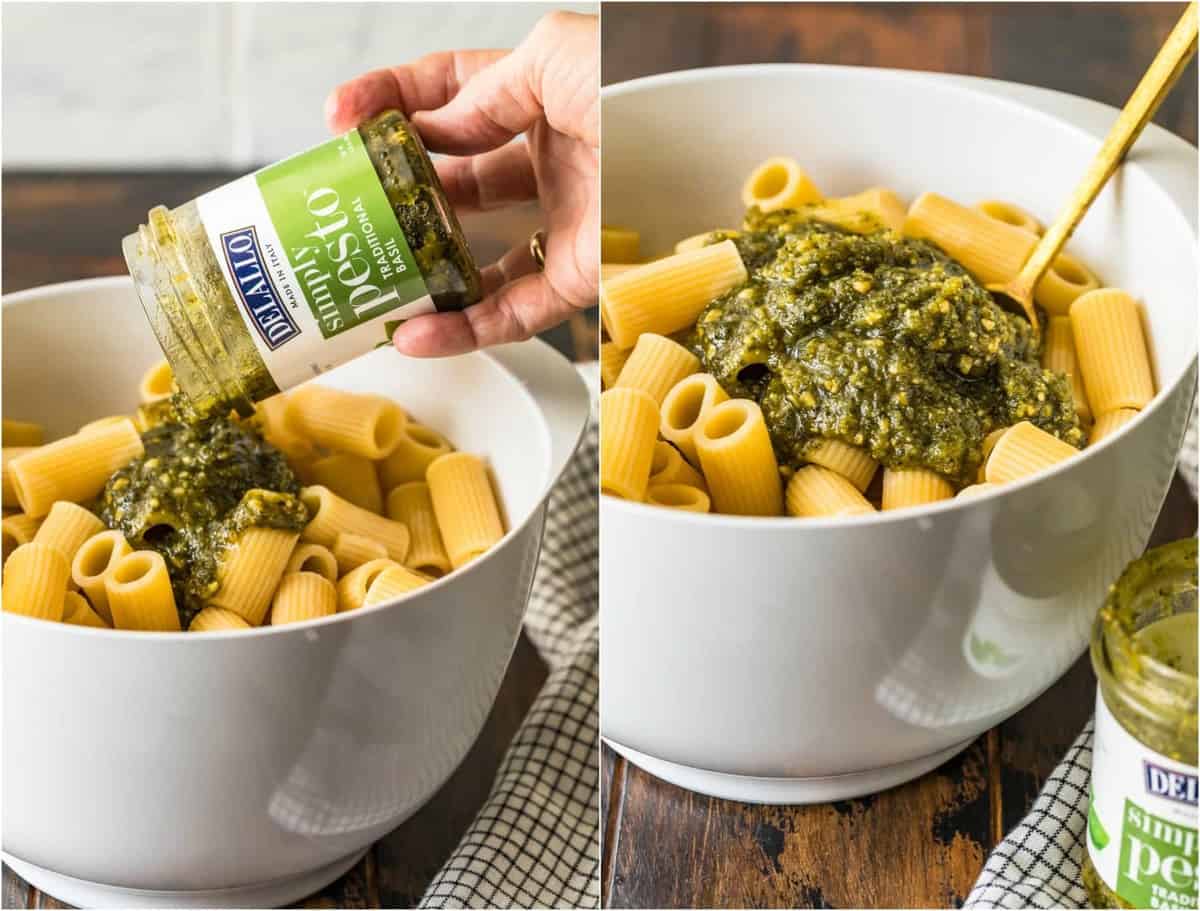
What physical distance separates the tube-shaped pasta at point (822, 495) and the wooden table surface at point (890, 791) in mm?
240

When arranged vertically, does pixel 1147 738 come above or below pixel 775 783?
above

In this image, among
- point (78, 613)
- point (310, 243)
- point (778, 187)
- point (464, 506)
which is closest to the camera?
point (310, 243)

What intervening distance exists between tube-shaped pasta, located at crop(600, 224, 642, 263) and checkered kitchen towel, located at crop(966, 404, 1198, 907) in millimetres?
574

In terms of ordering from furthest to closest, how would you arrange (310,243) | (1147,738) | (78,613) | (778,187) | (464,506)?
(778,187), (464,506), (78,613), (310,243), (1147,738)

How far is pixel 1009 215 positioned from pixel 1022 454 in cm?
35

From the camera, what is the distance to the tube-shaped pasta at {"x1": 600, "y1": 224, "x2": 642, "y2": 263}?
1191 mm

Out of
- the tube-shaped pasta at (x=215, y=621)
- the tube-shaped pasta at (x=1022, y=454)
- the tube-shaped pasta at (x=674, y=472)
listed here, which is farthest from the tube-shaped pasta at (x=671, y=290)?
the tube-shaped pasta at (x=215, y=621)

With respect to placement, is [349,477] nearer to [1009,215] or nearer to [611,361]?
[611,361]

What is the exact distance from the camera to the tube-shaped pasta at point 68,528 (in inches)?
41.1

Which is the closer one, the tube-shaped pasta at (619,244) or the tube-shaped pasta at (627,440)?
the tube-shaped pasta at (627,440)

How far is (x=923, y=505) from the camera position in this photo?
844mm

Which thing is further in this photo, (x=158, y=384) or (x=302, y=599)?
(x=158, y=384)

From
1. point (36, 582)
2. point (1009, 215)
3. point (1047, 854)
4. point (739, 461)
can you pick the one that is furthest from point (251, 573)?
point (1009, 215)

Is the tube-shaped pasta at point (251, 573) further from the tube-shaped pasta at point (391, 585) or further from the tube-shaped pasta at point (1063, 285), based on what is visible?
the tube-shaped pasta at point (1063, 285)
